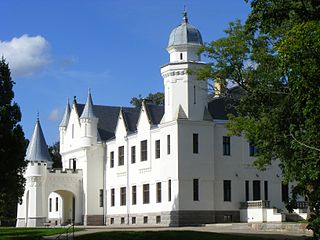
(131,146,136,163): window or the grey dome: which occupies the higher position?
the grey dome

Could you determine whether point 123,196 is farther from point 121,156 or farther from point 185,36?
point 185,36

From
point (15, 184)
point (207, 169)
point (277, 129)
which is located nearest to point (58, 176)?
point (207, 169)

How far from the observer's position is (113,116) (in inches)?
2601

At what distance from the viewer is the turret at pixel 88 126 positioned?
62281 mm

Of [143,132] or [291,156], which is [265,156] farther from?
[143,132]

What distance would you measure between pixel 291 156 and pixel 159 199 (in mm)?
30179

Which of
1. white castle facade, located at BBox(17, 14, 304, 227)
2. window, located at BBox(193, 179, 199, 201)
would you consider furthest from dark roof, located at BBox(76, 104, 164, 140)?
window, located at BBox(193, 179, 199, 201)

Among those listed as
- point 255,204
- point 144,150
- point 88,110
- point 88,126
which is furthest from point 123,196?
point 255,204

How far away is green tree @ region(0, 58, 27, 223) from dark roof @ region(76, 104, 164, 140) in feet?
77.6

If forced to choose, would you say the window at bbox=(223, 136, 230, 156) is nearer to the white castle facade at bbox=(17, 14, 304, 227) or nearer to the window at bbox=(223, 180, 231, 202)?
the white castle facade at bbox=(17, 14, 304, 227)

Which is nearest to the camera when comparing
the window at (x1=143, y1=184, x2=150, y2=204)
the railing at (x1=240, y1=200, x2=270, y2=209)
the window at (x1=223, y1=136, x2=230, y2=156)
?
the railing at (x1=240, y1=200, x2=270, y2=209)

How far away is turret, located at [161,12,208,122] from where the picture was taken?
4903cm

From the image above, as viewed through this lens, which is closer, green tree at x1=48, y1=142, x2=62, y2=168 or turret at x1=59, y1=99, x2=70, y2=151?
turret at x1=59, y1=99, x2=70, y2=151

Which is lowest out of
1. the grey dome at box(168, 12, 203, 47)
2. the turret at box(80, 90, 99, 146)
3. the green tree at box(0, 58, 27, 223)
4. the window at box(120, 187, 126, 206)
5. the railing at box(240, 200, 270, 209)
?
the railing at box(240, 200, 270, 209)
